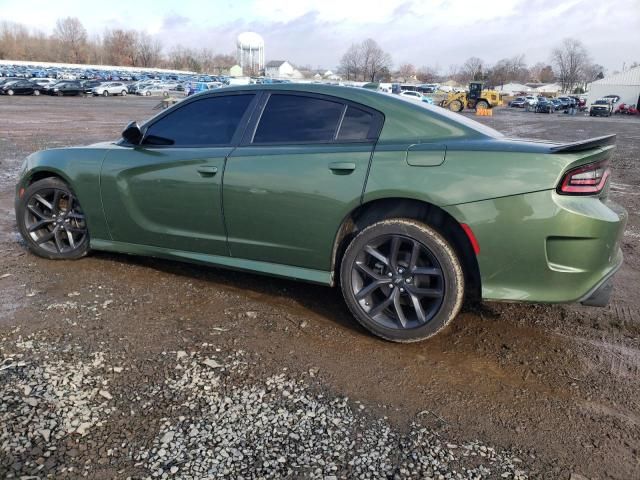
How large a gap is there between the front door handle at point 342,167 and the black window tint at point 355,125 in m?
0.23

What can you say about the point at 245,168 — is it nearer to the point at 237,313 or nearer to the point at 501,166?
the point at 237,313

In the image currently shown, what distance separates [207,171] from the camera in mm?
3643

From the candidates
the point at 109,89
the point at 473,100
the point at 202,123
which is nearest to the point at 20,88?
the point at 109,89

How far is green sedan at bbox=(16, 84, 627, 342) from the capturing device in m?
2.86

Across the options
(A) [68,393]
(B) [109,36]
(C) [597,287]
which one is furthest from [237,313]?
(B) [109,36]

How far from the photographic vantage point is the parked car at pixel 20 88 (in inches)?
1663

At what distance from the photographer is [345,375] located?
287 cm

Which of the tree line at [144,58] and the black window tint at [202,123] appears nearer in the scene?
the black window tint at [202,123]

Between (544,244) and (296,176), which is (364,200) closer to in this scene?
(296,176)

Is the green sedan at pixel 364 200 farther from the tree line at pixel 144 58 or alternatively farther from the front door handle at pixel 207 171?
the tree line at pixel 144 58

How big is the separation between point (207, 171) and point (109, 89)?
53.0 meters

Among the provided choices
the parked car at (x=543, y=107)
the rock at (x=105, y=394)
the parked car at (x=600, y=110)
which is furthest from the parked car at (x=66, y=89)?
the rock at (x=105, y=394)

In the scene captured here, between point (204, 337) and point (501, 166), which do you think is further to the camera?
point (204, 337)

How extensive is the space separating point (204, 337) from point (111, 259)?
1.91m
